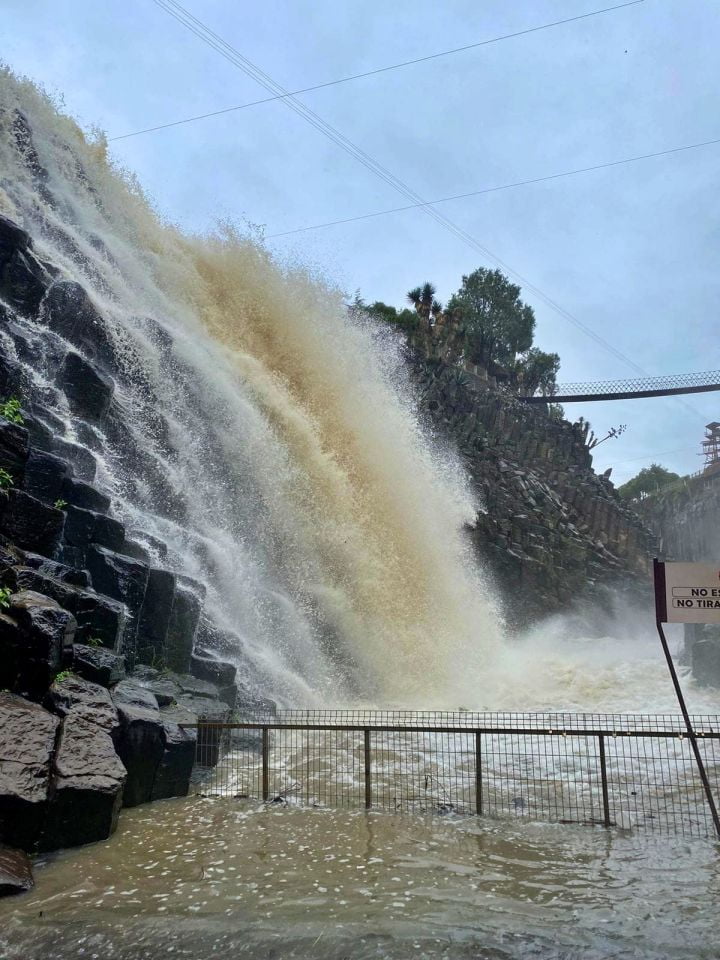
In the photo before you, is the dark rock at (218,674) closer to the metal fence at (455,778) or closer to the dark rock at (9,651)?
the metal fence at (455,778)

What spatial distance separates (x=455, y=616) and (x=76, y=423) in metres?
15.9

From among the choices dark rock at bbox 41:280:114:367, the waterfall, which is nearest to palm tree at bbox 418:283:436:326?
the waterfall

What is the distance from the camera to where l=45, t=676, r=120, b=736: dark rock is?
8602 mm

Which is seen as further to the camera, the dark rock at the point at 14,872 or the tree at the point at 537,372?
the tree at the point at 537,372

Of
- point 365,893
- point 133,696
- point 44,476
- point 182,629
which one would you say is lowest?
point 365,893

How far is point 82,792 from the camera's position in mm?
7445

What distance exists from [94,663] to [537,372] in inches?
2321

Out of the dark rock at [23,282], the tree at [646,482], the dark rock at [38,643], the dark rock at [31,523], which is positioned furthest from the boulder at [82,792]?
the tree at [646,482]

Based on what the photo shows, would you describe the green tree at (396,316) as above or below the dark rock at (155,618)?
above

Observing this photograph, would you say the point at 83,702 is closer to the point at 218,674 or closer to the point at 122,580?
the point at 122,580

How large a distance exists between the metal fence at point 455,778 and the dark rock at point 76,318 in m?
11.6

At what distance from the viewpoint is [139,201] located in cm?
2997

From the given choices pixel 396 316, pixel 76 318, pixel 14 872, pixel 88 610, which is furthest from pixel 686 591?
pixel 396 316

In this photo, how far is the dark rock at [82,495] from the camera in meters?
13.4
